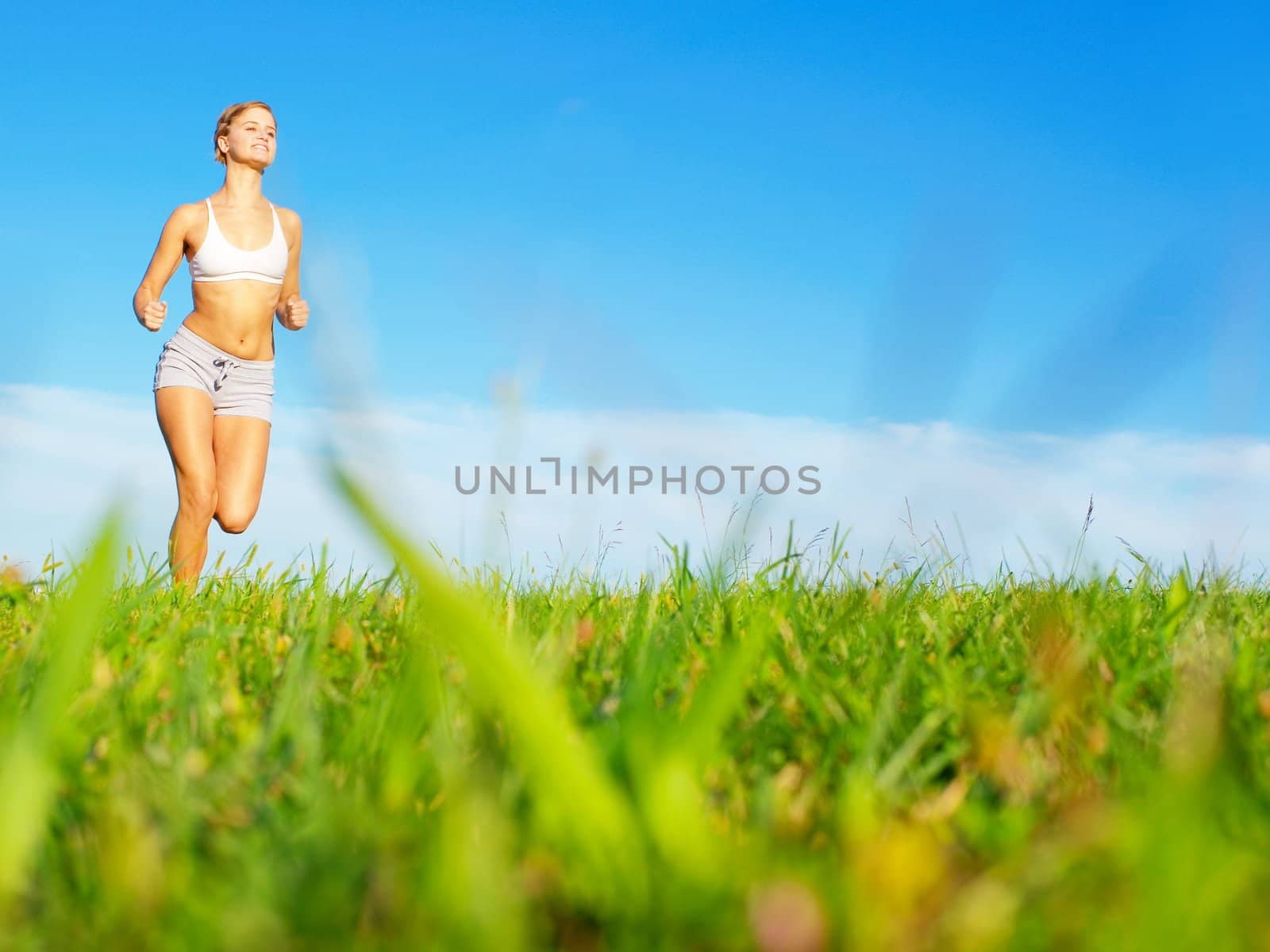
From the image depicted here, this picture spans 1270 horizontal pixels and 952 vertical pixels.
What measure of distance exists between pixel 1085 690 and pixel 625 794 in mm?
1387

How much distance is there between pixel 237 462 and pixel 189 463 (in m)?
0.43

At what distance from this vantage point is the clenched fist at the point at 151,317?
6.98 meters

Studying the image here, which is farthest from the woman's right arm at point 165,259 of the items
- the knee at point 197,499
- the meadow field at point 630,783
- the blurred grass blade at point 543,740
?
the blurred grass blade at point 543,740

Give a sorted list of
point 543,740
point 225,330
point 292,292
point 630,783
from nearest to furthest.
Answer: point 543,740 < point 630,783 < point 225,330 < point 292,292

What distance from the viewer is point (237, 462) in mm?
7383

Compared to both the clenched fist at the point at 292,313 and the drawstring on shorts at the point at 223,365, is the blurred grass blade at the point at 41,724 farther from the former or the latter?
the drawstring on shorts at the point at 223,365

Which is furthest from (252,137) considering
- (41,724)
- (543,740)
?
(543,740)

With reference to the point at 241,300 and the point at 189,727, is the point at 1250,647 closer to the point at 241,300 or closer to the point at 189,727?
the point at 189,727

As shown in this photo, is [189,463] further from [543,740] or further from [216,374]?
[543,740]

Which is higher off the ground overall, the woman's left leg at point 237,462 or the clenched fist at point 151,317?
the clenched fist at point 151,317

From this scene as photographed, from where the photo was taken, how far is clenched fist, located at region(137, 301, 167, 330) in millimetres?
6980

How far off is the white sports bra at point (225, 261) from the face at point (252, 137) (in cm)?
40

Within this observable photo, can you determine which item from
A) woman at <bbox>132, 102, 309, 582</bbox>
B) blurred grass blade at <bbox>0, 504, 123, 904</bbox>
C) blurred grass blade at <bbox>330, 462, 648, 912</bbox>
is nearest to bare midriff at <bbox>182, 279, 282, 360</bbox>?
woman at <bbox>132, 102, 309, 582</bbox>

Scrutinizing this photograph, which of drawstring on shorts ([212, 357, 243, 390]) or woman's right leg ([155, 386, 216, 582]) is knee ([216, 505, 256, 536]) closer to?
woman's right leg ([155, 386, 216, 582])
